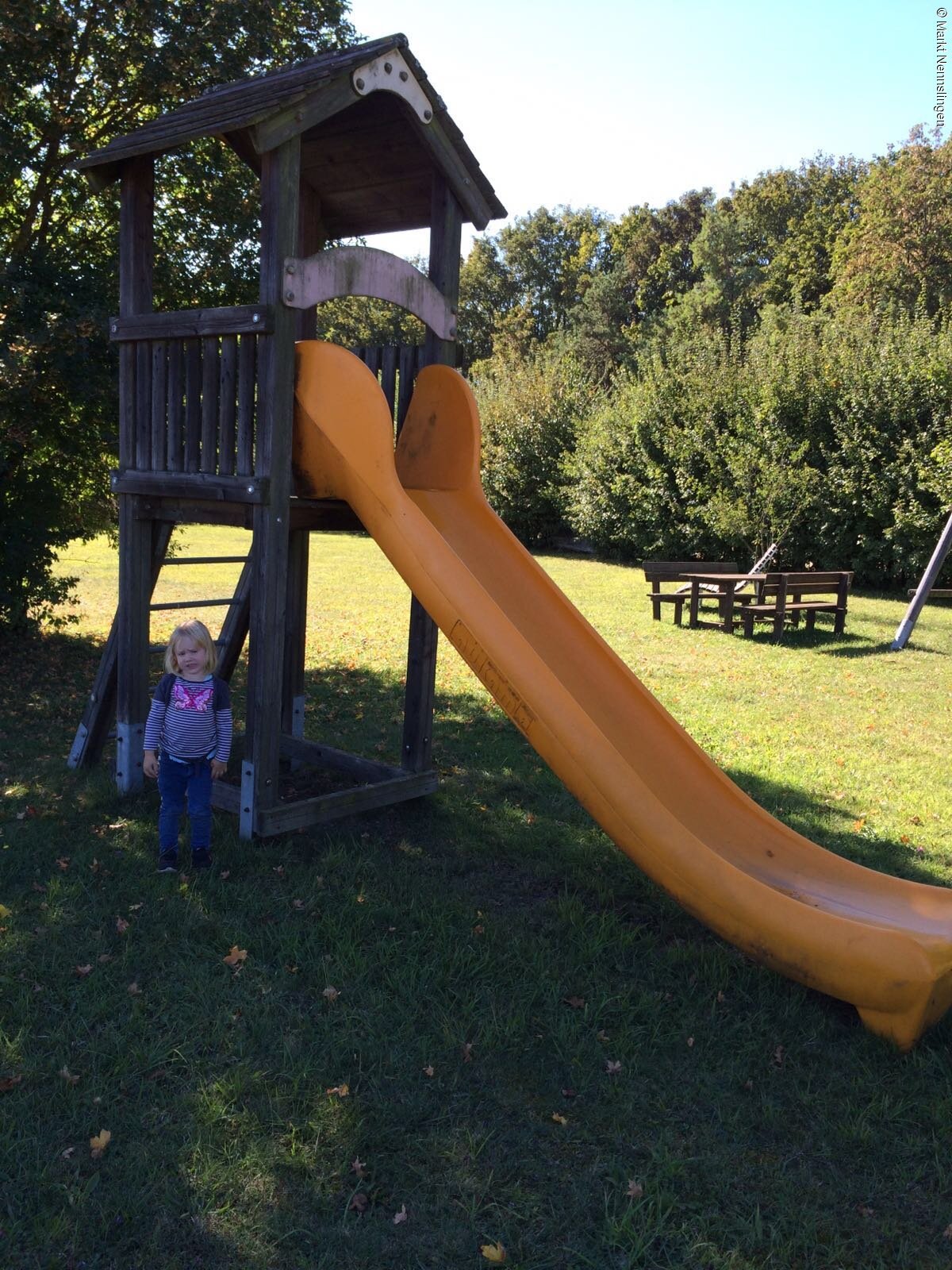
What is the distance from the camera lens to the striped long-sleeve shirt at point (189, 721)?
4.80m

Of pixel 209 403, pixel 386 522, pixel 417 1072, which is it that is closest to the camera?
pixel 417 1072

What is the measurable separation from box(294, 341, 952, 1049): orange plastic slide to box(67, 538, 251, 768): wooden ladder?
1320 mm

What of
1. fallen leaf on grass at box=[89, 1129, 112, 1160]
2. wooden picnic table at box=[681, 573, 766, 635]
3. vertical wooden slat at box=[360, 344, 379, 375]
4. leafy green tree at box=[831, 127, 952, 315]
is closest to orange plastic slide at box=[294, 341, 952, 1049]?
vertical wooden slat at box=[360, 344, 379, 375]

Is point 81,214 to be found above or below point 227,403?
above

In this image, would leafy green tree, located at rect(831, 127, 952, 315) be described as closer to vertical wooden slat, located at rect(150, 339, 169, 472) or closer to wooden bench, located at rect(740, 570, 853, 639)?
wooden bench, located at rect(740, 570, 853, 639)

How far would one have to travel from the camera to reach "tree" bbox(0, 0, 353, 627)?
8141mm

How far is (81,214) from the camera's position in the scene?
31.1 ft

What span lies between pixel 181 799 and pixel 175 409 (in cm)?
219

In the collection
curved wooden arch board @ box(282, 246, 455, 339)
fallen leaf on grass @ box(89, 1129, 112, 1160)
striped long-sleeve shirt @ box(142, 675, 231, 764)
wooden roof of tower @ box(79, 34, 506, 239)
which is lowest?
fallen leaf on grass @ box(89, 1129, 112, 1160)

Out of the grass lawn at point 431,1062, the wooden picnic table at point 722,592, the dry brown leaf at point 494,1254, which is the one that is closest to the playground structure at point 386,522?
the grass lawn at point 431,1062

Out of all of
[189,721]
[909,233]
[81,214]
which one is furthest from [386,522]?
[909,233]

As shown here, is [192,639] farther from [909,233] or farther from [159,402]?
[909,233]

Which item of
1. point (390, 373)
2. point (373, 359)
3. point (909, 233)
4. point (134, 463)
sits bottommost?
point (134, 463)

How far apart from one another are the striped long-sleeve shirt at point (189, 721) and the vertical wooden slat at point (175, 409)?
4.49ft
